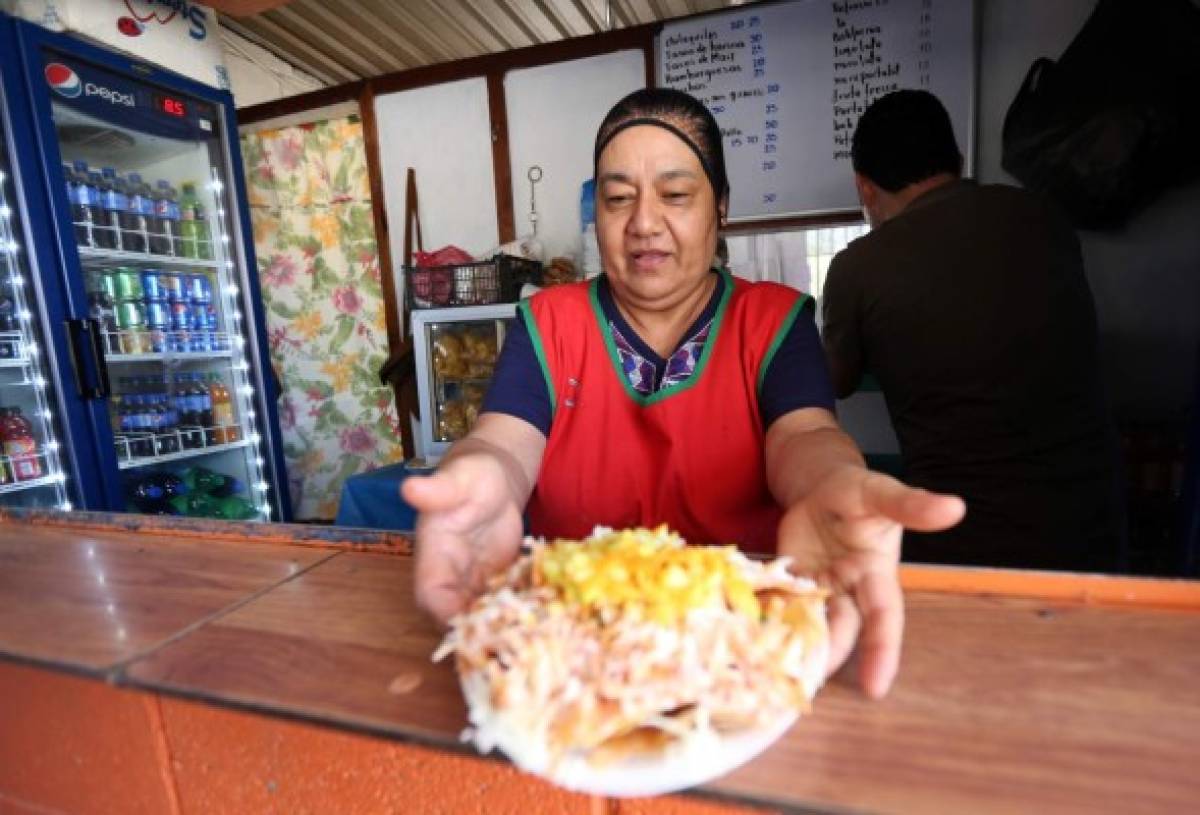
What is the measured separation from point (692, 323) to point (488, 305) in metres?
2.16

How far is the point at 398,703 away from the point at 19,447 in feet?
10.2

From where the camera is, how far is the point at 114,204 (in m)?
3.25

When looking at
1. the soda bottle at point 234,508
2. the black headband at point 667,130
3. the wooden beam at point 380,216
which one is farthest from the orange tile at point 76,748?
the wooden beam at point 380,216

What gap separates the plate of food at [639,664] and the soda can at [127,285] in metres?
3.49

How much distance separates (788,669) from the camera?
0.62 m

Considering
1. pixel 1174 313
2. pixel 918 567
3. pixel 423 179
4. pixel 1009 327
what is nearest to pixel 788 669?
pixel 918 567

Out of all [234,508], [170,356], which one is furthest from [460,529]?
[234,508]

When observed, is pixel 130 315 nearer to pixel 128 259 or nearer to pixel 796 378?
pixel 128 259

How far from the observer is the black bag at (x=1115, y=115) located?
242cm

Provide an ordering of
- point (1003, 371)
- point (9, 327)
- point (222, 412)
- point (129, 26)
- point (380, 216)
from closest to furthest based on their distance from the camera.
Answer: point (1003, 371), point (9, 327), point (129, 26), point (222, 412), point (380, 216)

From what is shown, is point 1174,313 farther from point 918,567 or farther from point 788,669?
point 788,669

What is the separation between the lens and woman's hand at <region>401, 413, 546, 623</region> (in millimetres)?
791

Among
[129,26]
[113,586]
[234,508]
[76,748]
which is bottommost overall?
[234,508]

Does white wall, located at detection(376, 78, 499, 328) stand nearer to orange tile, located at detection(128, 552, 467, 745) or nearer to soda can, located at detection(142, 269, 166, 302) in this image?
soda can, located at detection(142, 269, 166, 302)
